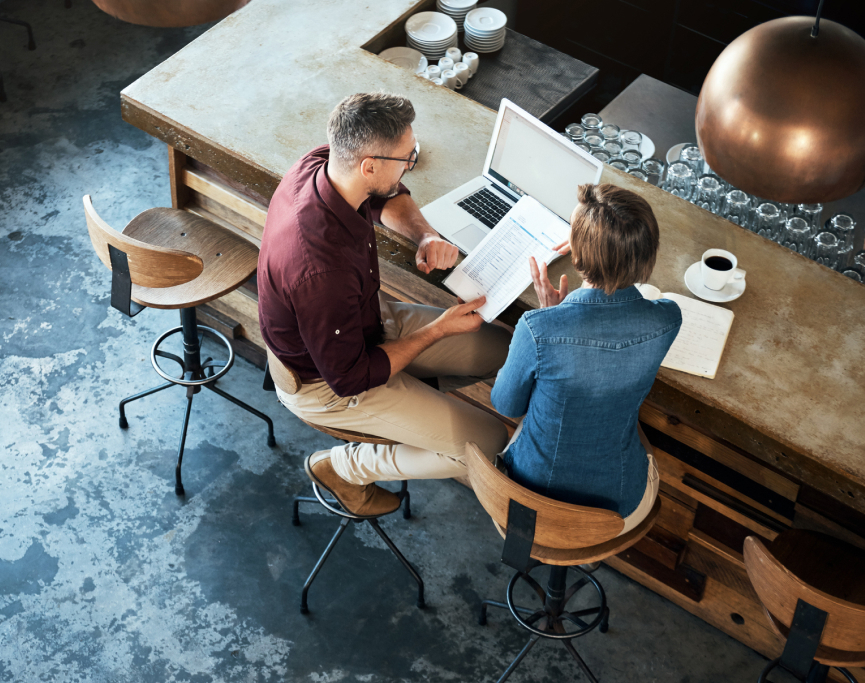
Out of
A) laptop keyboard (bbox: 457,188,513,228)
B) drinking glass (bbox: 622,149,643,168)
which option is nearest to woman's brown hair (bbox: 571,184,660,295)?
laptop keyboard (bbox: 457,188,513,228)

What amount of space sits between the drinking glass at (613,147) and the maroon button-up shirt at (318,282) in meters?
1.13

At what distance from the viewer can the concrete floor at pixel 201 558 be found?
110 inches

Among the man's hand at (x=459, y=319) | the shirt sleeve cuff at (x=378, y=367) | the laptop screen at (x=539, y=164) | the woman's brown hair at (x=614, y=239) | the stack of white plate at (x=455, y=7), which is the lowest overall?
the shirt sleeve cuff at (x=378, y=367)

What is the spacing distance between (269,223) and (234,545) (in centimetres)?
130

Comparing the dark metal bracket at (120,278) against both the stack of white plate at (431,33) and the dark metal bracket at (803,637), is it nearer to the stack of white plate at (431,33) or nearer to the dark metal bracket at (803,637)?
the stack of white plate at (431,33)

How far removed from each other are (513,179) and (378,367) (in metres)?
0.78

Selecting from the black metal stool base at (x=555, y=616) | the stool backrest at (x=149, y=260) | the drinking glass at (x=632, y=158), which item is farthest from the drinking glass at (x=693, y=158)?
the stool backrest at (x=149, y=260)

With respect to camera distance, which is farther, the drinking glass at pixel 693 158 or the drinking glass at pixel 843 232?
the drinking glass at pixel 693 158

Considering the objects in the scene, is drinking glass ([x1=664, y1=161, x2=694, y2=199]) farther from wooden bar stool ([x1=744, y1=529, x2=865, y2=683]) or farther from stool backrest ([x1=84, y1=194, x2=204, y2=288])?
stool backrest ([x1=84, y1=194, x2=204, y2=288])

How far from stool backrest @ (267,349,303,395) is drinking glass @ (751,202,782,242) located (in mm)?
1566

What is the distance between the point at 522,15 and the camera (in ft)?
17.5

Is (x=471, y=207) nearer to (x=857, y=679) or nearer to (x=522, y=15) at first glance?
(x=857, y=679)

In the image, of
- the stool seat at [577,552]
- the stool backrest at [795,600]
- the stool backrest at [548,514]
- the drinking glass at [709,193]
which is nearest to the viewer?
the stool backrest at [795,600]

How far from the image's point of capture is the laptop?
251cm
